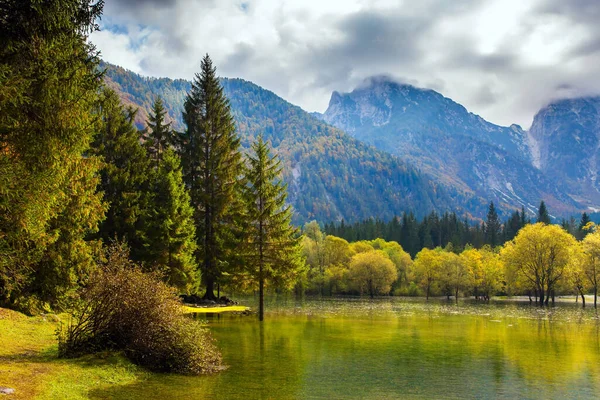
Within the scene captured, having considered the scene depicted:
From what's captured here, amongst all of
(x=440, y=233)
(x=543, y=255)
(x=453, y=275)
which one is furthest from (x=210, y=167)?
(x=440, y=233)

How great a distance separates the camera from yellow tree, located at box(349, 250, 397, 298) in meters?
107

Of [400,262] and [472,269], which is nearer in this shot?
[472,269]

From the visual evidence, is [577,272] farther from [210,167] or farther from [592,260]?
[210,167]

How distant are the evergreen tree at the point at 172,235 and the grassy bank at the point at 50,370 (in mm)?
22172

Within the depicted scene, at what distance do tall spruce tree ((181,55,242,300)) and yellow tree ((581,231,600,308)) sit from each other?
62.6 meters

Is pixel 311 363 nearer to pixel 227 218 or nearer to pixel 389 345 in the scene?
pixel 389 345

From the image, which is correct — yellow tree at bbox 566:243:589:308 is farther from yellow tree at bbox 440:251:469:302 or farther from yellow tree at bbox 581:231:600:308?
yellow tree at bbox 440:251:469:302

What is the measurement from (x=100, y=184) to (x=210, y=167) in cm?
1208

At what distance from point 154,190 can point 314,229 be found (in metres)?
72.3

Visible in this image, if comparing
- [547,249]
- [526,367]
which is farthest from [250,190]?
[547,249]

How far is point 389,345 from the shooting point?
27.8 metres

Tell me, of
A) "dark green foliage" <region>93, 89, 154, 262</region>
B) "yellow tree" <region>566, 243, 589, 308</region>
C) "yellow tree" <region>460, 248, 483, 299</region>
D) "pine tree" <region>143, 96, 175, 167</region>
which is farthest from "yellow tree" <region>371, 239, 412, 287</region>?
"dark green foliage" <region>93, 89, 154, 262</region>

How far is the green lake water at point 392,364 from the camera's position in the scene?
54.5ft

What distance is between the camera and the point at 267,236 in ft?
139
